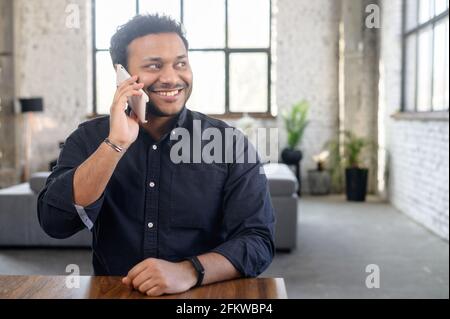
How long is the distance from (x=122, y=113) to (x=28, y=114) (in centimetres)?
853

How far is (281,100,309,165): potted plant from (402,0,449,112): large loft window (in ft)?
5.46

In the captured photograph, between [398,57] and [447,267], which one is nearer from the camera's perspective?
[447,267]

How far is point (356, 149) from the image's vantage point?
8367mm

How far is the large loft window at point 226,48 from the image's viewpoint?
30.6 ft

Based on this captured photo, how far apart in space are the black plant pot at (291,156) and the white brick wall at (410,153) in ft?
3.95

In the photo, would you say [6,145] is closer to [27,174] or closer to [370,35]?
[27,174]

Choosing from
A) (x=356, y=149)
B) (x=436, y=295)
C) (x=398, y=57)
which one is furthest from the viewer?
(x=356, y=149)

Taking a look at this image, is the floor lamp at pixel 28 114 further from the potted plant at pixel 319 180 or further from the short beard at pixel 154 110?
the short beard at pixel 154 110

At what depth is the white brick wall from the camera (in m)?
5.86

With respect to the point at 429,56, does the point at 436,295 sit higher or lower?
lower

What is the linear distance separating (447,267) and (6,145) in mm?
6796

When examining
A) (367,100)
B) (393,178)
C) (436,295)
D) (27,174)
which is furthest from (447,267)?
(27,174)
